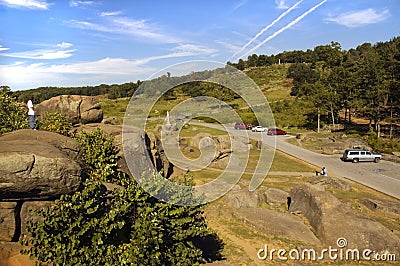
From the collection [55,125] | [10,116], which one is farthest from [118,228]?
[10,116]

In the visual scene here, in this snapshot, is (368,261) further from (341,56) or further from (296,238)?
(341,56)

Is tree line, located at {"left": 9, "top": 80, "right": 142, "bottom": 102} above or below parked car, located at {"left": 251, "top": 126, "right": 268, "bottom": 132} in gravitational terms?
above

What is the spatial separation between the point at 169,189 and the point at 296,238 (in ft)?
31.0

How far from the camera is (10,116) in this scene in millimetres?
21422

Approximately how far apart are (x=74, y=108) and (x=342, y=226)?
2279 cm

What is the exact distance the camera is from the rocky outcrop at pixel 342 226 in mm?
17797

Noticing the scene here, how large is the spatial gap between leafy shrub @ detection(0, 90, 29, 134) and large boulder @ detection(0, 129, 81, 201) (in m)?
7.40

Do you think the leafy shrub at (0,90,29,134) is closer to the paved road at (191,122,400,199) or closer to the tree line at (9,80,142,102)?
the paved road at (191,122,400,199)

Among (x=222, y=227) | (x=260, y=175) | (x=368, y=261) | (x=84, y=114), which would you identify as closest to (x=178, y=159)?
(x=260, y=175)

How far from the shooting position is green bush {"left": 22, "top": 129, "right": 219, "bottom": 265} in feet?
37.0

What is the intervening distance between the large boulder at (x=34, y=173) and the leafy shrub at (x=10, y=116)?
740 cm

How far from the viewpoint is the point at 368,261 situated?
55.6 feet

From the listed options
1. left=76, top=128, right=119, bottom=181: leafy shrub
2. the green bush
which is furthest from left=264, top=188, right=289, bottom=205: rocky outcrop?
the green bush
